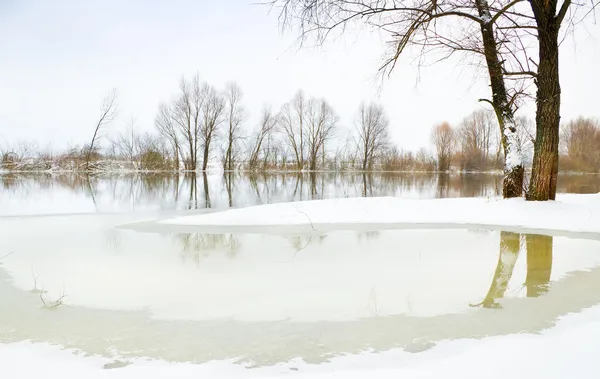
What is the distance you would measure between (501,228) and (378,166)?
47.3 m

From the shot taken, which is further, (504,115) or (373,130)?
(373,130)

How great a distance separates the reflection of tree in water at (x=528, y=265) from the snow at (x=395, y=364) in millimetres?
716

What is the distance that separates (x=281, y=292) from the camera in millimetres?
3078

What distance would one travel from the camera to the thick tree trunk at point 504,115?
308 inches

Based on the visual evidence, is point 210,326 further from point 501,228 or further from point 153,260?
point 501,228

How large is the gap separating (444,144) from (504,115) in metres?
45.2

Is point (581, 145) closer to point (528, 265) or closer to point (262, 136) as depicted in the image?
point (262, 136)

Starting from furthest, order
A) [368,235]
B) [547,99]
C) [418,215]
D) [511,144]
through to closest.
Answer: [511,144] < [547,99] < [418,215] < [368,235]

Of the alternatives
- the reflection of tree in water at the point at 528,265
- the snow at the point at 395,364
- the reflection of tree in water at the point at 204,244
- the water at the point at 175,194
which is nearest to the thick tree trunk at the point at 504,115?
the reflection of tree in water at the point at 528,265

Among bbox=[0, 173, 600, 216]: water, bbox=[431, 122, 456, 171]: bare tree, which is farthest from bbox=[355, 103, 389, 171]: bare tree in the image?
bbox=[0, 173, 600, 216]: water

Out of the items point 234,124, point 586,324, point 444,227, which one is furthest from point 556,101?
point 234,124

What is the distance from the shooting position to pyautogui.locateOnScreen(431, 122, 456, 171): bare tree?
4975 centimetres

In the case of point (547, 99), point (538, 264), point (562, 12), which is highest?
point (562, 12)

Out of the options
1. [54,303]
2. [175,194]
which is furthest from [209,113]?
[54,303]
